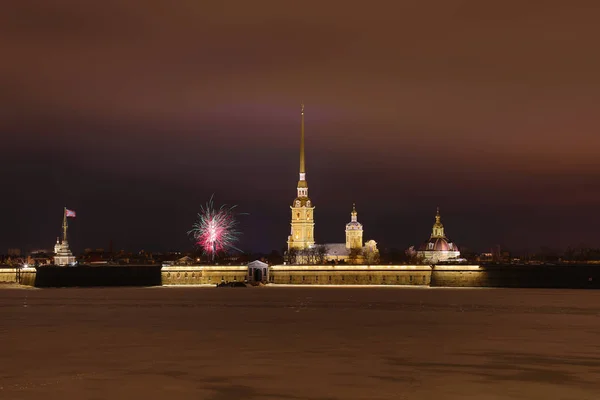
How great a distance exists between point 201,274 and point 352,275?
21402mm

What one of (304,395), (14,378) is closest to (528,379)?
(304,395)

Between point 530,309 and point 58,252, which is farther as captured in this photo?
point 58,252

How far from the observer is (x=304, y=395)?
83.1ft

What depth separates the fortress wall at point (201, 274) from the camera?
144625mm

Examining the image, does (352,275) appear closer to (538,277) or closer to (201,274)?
(201,274)

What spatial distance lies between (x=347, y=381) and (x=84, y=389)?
22.8ft

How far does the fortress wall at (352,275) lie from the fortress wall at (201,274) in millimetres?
5430

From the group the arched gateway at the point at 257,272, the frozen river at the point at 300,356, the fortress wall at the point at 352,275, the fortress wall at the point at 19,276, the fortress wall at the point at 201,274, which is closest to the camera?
the frozen river at the point at 300,356

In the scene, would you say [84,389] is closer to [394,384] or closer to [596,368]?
[394,384]

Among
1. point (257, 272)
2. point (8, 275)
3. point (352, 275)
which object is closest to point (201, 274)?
point (257, 272)

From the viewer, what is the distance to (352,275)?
472 ft

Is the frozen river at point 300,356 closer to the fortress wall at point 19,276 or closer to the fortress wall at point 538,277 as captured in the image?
the fortress wall at point 538,277

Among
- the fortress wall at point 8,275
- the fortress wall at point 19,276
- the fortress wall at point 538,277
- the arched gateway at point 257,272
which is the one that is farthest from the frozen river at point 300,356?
the fortress wall at point 8,275

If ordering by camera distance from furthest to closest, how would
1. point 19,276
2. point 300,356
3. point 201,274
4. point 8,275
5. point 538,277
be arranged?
1. point 8,275
2. point 201,274
3. point 19,276
4. point 538,277
5. point 300,356
